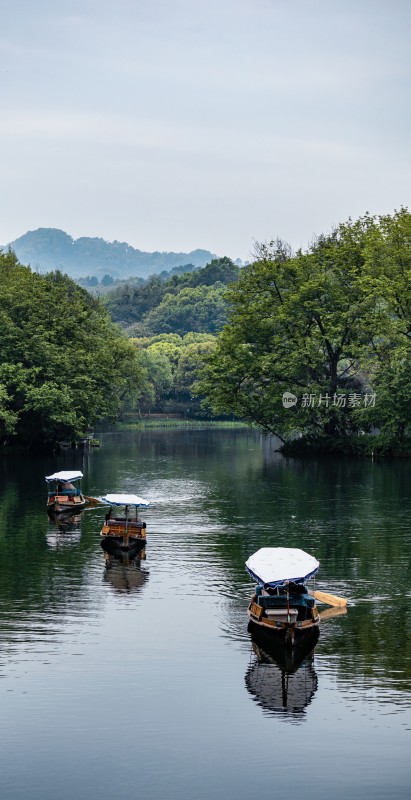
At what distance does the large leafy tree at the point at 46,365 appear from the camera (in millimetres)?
114188

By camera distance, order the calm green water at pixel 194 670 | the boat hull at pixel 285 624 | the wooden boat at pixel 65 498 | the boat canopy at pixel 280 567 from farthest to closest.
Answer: the wooden boat at pixel 65 498
the boat canopy at pixel 280 567
the boat hull at pixel 285 624
the calm green water at pixel 194 670

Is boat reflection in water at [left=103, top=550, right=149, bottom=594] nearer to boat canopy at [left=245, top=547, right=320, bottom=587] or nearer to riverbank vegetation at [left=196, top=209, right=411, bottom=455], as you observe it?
boat canopy at [left=245, top=547, right=320, bottom=587]

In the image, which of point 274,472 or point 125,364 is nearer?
point 274,472

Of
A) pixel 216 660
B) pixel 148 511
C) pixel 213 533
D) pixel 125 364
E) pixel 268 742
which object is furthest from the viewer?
pixel 125 364

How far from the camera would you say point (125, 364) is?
15000 cm

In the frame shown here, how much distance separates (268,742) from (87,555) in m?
27.5

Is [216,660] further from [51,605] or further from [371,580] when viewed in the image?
[371,580]

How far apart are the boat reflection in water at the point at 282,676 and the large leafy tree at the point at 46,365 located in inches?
2950

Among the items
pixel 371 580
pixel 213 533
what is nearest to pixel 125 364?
pixel 213 533

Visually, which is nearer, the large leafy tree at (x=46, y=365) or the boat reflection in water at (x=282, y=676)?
the boat reflection in water at (x=282, y=676)

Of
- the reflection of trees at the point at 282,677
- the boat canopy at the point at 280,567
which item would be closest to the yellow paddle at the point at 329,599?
the boat canopy at the point at 280,567

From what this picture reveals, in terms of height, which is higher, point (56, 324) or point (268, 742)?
point (56, 324)

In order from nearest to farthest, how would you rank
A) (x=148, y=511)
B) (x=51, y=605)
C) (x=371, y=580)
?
(x=51, y=605) < (x=371, y=580) < (x=148, y=511)

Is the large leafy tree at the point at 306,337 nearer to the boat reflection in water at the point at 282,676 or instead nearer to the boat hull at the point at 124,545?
the boat hull at the point at 124,545
